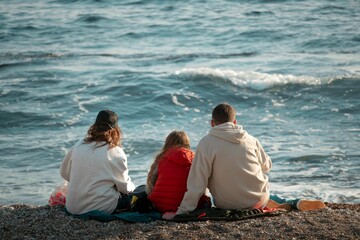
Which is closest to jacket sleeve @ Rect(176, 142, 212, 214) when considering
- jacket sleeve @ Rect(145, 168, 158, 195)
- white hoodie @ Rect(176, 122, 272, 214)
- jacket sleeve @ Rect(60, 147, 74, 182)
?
white hoodie @ Rect(176, 122, 272, 214)

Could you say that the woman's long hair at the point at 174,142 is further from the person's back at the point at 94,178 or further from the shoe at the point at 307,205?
the shoe at the point at 307,205

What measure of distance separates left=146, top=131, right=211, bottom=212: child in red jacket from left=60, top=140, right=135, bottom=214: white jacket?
1.13 ft

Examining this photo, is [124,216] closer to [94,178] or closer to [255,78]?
[94,178]

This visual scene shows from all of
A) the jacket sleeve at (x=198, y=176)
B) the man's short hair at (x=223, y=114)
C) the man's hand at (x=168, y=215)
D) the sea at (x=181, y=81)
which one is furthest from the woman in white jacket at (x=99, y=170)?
the sea at (x=181, y=81)

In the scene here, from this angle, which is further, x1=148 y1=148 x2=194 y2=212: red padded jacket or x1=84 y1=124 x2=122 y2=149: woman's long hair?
x1=84 y1=124 x2=122 y2=149: woman's long hair

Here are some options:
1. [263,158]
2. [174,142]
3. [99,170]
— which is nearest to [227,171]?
[263,158]

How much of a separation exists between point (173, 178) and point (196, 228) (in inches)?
25.4

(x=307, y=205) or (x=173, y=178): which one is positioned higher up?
(x=173, y=178)

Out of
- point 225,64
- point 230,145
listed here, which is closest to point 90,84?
point 225,64

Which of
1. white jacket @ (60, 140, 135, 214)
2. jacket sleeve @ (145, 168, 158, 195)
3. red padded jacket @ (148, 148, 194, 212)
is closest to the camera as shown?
red padded jacket @ (148, 148, 194, 212)

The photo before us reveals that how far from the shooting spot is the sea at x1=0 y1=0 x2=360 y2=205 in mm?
11141

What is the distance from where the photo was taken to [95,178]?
6.95 metres

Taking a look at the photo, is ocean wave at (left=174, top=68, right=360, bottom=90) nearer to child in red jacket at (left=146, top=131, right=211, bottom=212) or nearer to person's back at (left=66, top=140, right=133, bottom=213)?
child in red jacket at (left=146, top=131, right=211, bottom=212)

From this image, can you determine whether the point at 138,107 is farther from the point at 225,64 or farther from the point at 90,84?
the point at 225,64
